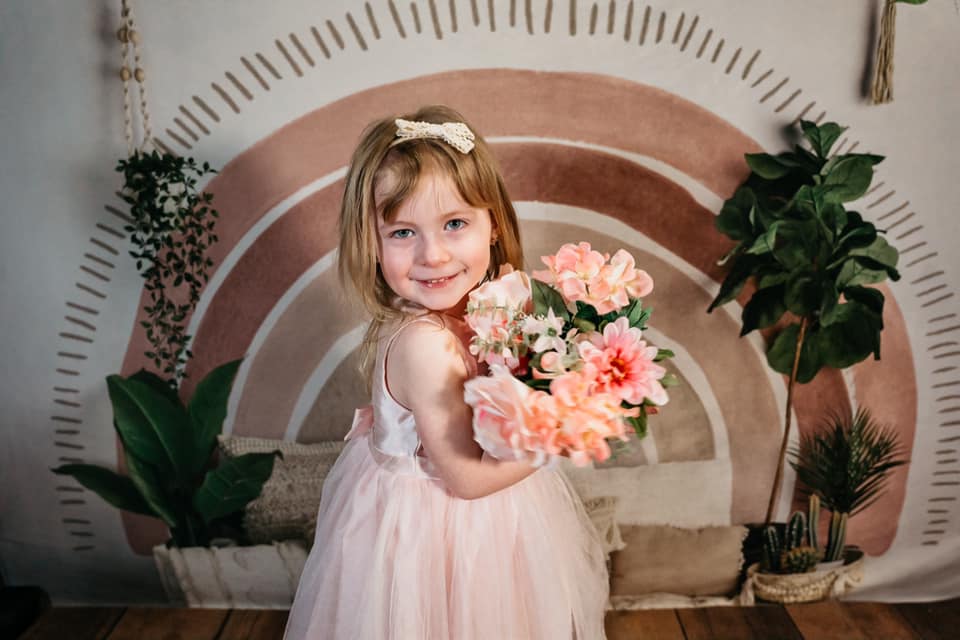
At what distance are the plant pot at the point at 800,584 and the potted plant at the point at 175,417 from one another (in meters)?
1.24

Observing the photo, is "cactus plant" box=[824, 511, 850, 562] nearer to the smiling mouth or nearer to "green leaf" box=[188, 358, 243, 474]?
the smiling mouth

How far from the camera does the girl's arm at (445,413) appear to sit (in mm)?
1303

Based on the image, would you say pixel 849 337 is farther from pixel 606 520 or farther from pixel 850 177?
pixel 606 520

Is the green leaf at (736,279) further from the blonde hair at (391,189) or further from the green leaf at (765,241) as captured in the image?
the blonde hair at (391,189)

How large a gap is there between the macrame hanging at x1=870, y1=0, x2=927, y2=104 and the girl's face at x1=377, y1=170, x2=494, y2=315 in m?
1.14

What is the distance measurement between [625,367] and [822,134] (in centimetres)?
104

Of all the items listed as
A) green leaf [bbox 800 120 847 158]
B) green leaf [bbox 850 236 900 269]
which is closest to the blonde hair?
green leaf [bbox 800 120 847 158]

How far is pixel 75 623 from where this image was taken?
88.5 inches

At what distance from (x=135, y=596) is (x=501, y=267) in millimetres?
1637

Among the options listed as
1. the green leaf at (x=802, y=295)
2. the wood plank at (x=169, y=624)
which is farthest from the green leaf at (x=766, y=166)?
the wood plank at (x=169, y=624)

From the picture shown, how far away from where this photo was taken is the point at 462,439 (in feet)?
4.28

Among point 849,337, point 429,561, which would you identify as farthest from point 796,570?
point 429,561

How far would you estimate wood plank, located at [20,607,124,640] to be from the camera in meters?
2.20

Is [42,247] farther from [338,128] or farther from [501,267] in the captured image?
[501,267]
